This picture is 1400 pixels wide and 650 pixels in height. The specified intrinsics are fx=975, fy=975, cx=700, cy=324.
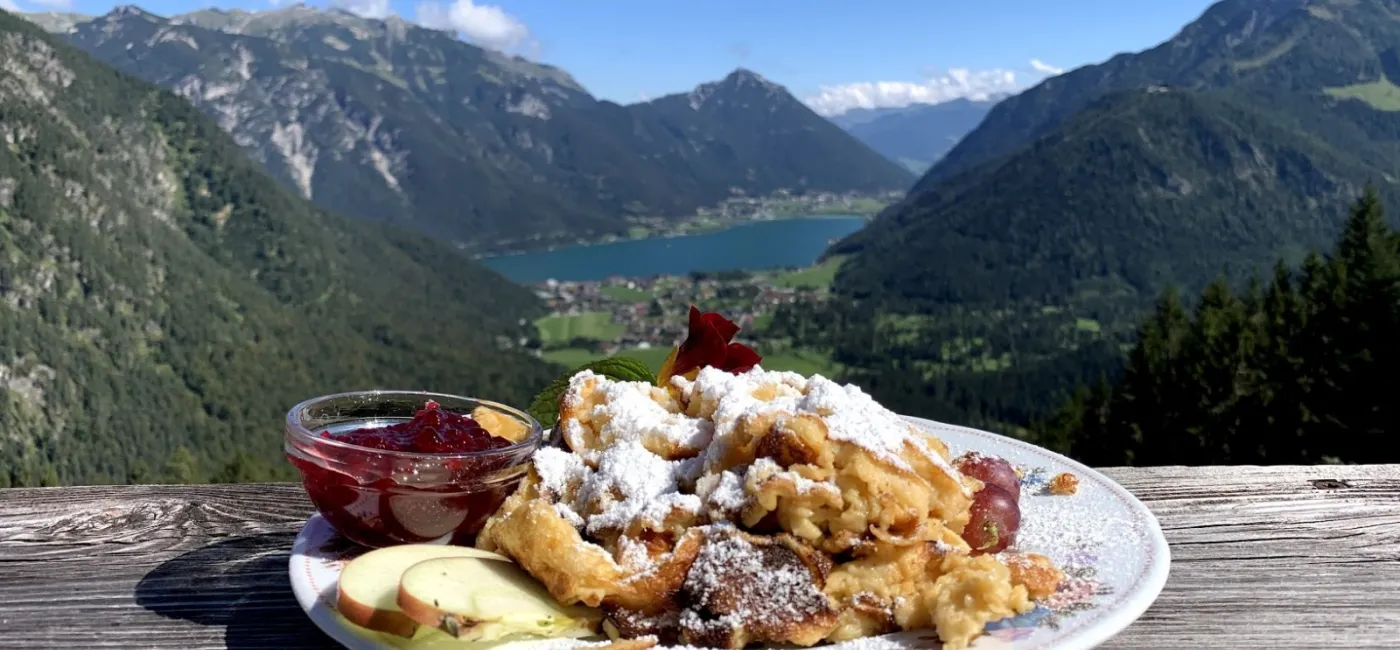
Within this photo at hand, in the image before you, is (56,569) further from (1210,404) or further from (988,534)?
(1210,404)

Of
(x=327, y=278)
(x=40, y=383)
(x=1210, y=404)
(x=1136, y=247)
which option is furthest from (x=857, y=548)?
(x=1136, y=247)

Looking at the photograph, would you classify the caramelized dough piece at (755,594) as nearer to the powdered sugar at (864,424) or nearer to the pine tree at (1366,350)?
the powdered sugar at (864,424)

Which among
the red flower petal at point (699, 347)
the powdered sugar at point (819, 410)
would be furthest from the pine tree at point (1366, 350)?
the powdered sugar at point (819, 410)

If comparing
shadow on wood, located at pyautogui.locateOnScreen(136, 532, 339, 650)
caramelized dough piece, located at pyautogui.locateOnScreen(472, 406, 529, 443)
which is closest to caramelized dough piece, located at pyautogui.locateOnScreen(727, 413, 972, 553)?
caramelized dough piece, located at pyautogui.locateOnScreen(472, 406, 529, 443)

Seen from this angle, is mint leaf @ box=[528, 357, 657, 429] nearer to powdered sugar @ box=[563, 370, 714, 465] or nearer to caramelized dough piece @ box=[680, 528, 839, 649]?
powdered sugar @ box=[563, 370, 714, 465]

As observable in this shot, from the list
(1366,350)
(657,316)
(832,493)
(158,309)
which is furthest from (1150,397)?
(158,309)

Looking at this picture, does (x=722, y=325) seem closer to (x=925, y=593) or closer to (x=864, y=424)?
(x=864, y=424)
